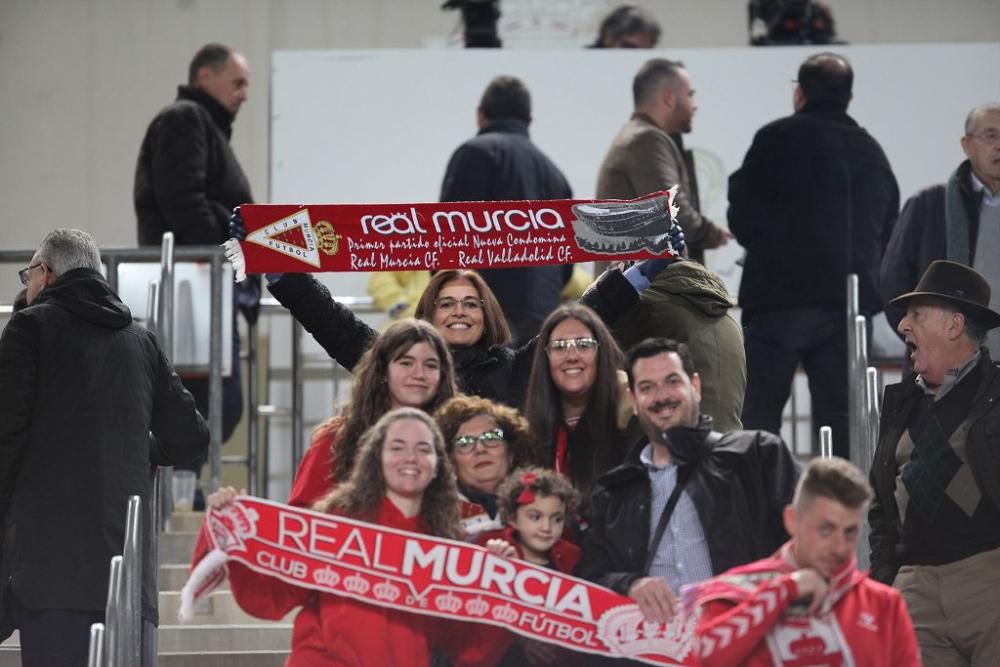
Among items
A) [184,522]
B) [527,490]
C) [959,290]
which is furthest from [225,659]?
[959,290]

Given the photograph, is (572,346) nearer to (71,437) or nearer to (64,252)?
(71,437)

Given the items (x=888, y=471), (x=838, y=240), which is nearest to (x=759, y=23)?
(x=838, y=240)

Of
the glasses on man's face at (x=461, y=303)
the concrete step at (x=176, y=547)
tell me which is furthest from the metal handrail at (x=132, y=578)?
the concrete step at (x=176, y=547)

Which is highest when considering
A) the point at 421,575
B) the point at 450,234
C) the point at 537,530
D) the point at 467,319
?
the point at 450,234

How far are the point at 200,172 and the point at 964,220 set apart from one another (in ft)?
11.1

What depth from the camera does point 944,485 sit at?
254 inches

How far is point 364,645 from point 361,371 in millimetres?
1093

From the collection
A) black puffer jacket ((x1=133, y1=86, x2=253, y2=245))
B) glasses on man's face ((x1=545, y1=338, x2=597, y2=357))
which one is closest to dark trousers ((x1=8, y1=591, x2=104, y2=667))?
glasses on man's face ((x1=545, y1=338, x2=597, y2=357))

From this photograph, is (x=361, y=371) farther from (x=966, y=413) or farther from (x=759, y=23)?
(x=759, y=23)

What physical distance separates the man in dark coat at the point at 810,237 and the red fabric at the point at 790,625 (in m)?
3.42

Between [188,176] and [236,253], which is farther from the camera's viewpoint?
[188,176]

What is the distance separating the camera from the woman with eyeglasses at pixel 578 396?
6.16 m

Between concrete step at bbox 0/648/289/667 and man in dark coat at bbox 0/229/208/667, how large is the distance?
28.2 inches

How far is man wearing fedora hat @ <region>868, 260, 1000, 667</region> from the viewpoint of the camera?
6.36 meters
